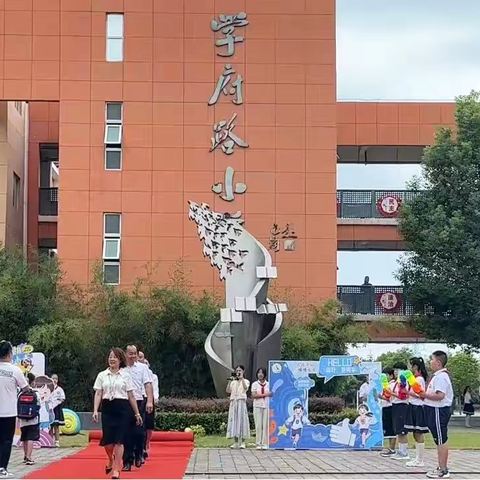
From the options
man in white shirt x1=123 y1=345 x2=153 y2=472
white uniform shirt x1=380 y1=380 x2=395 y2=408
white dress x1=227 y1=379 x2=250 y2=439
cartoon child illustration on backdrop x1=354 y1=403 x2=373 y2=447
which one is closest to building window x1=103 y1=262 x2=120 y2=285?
white dress x1=227 y1=379 x2=250 y2=439

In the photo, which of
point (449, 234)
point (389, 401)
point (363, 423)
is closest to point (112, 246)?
point (449, 234)

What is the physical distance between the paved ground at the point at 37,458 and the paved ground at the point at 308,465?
6.54 ft

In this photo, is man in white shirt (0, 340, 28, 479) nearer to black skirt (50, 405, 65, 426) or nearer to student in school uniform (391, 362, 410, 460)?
student in school uniform (391, 362, 410, 460)

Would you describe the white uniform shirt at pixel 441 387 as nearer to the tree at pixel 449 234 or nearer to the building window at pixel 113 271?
the tree at pixel 449 234

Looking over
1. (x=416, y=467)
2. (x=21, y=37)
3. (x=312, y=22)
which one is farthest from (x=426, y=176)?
(x=416, y=467)

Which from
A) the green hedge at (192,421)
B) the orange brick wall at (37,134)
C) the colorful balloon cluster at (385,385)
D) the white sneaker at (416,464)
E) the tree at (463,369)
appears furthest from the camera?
the tree at (463,369)

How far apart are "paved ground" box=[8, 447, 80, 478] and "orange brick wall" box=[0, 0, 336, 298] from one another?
12.1 meters

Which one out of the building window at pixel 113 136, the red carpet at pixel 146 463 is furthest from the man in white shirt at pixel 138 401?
the building window at pixel 113 136

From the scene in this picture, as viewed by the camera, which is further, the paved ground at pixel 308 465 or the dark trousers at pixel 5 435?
the paved ground at pixel 308 465

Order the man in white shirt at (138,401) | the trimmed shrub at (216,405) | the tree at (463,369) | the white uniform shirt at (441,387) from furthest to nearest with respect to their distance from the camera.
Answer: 1. the tree at (463,369)
2. the trimmed shrub at (216,405)
3. the man in white shirt at (138,401)
4. the white uniform shirt at (441,387)

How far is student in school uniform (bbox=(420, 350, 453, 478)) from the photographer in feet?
35.9

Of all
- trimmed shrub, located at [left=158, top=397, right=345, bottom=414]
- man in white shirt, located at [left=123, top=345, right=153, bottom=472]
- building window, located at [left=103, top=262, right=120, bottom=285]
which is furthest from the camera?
building window, located at [left=103, top=262, right=120, bottom=285]

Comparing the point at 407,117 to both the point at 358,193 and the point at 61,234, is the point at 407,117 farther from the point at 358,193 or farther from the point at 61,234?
the point at 61,234

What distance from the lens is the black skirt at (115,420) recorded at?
35.1 feet
